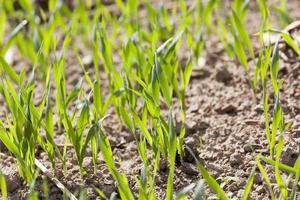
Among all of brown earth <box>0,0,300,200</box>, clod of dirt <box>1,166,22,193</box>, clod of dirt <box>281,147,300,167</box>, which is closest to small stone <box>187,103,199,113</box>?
brown earth <box>0,0,300,200</box>

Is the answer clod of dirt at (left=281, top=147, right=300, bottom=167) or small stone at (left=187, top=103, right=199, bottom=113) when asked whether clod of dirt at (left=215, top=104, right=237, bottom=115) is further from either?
clod of dirt at (left=281, top=147, right=300, bottom=167)

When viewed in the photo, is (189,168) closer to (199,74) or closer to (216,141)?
(216,141)

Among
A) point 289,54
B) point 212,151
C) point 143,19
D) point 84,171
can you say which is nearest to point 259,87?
point 289,54

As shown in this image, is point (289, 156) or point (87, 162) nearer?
point (289, 156)

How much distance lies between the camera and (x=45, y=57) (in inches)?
94.3

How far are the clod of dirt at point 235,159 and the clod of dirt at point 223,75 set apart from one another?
1.86ft

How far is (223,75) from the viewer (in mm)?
2441

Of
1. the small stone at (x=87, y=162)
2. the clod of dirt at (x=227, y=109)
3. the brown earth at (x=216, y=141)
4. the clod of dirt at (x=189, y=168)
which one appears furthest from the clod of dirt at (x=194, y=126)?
the small stone at (x=87, y=162)

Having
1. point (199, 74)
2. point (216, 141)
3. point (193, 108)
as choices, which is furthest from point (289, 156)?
point (199, 74)

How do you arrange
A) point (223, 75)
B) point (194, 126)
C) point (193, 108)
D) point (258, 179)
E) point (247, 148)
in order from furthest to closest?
point (223, 75)
point (193, 108)
point (194, 126)
point (247, 148)
point (258, 179)

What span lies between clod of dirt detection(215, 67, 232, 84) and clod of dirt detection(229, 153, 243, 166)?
0.57m

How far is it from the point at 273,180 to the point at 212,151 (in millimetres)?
245

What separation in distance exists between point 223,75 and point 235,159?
0.61 meters

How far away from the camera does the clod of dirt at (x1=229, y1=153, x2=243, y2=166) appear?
6.21 ft
